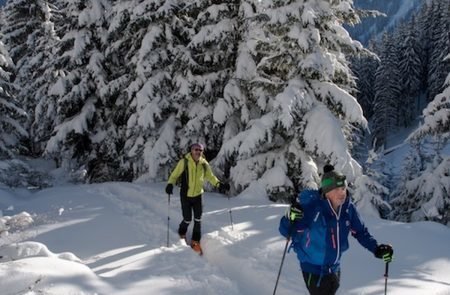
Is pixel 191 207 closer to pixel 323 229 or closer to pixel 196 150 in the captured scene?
pixel 196 150

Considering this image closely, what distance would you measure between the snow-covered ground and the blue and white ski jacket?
9.44 feet

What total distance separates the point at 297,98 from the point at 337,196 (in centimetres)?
865

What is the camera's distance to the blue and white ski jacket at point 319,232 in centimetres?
476

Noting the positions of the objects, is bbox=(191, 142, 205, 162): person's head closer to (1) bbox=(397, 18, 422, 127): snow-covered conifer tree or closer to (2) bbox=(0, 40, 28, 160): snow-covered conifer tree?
(2) bbox=(0, 40, 28, 160): snow-covered conifer tree

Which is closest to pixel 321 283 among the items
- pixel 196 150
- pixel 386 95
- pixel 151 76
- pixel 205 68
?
pixel 196 150

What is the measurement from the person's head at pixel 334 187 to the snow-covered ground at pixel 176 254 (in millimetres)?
3351

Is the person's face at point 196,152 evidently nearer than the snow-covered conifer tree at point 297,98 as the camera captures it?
Yes

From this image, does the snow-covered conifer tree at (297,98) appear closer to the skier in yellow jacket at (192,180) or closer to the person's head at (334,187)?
the skier in yellow jacket at (192,180)

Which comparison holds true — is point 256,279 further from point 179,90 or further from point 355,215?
A: point 179,90

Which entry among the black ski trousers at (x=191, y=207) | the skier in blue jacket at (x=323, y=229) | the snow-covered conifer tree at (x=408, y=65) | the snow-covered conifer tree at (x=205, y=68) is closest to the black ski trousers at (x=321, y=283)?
the skier in blue jacket at (x=323, y=229)

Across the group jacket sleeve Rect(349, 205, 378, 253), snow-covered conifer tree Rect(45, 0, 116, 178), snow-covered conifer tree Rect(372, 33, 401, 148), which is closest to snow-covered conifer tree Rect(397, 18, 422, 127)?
snow-covered conifer tree Rect(372, 33, 401, 148)

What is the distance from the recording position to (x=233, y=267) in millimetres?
8922

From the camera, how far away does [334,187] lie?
15.3 feet

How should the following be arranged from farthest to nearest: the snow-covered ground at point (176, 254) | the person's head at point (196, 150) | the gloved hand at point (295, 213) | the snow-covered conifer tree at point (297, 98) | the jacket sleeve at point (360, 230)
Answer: the snow-covered conifer tree at point (297, 98) < the person's head at point (196, 150) < the snow-covered ground at point (176, 254) < the jacket sleeve at point (360, 230) < the gloved hand at point (295, 213)
